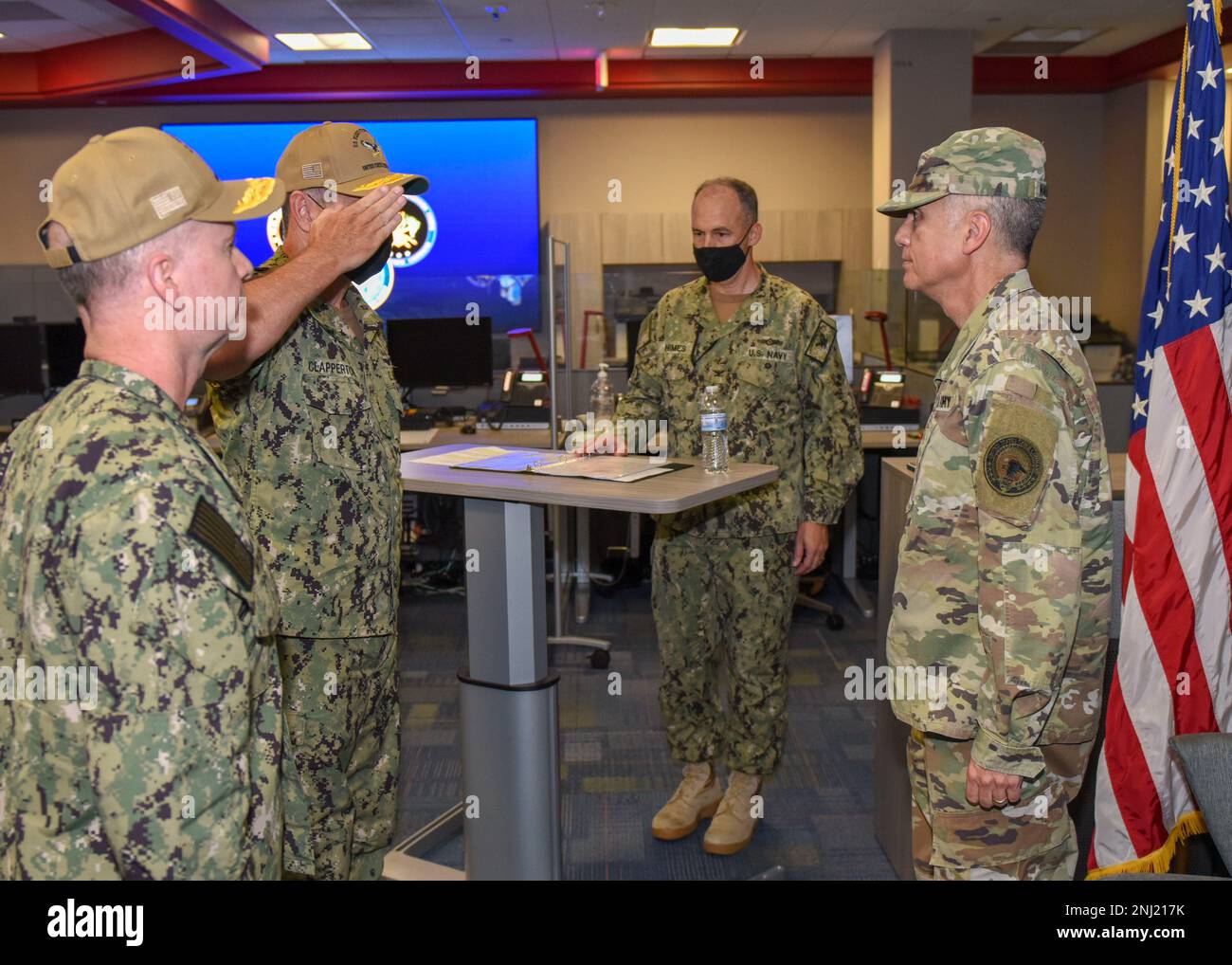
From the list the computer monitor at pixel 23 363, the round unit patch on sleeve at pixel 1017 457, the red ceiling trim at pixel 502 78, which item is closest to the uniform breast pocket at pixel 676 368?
the round unit patch on sleeve at pixel 1017 457

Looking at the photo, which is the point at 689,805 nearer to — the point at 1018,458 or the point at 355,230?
the point at 1018,458

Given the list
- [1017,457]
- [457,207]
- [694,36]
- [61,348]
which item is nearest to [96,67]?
[457,207]

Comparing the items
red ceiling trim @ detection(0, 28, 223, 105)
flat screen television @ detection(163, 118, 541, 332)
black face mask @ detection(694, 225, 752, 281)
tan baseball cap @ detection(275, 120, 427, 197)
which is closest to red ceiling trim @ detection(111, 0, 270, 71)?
red ceiling trim @ detection(0, 28, 223, 105)

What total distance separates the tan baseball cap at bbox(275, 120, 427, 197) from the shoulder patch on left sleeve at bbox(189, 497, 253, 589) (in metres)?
1.06

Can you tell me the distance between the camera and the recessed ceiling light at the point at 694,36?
7.40 metres

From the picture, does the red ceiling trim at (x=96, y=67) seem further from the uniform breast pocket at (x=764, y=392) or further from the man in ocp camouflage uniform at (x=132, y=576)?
the man in ocp camouflage uniform at (x=132, y=576)

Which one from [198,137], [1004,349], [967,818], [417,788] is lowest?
[417,788]

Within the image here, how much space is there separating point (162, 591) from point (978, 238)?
1.27 meters

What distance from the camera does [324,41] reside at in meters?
7.64

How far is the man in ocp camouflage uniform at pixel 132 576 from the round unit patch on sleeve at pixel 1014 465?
1.00 metres

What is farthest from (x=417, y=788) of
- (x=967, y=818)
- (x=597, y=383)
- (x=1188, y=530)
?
(x=1188, y=530)

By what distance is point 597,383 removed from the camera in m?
4.14

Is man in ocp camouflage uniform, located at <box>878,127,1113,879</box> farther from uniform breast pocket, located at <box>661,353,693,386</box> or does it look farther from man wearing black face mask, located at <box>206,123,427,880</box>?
uniform breast pocket, located at <box>661,353,693,386</box>
